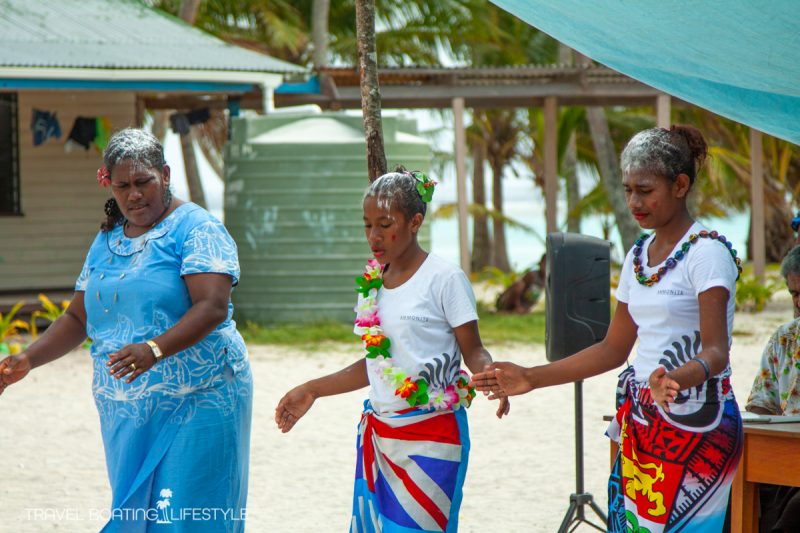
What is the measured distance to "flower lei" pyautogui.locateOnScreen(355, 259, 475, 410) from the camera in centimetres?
339

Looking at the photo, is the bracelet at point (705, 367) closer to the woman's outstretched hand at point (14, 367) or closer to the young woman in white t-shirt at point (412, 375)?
the young woman in white t-shirt at point (412, 375)

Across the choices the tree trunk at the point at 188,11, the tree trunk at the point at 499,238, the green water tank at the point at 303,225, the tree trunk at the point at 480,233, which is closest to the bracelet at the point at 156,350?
the green water tank at the point at 303,225

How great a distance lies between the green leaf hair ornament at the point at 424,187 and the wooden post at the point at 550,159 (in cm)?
1174

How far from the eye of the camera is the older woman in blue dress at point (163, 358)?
358 cm

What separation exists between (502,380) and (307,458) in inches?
168

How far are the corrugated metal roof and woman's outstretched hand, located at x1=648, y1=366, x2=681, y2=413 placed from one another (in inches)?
401

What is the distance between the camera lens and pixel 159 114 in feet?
71.7

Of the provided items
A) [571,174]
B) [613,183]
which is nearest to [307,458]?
[613,183]

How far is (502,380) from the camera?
3293 mm

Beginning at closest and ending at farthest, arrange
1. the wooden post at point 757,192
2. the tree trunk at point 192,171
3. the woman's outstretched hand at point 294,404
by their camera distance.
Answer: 1. the woman's outstretched hand at point 294,404
2. the wooden post at point 757,192
3. the tree trunk at point 192,171

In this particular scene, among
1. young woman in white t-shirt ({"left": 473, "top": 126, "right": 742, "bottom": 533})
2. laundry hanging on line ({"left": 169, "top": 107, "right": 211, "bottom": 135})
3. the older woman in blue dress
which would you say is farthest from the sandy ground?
laundry hanging on line ({"left": 169, "top": 107, "right": 211, "bottom": 135})

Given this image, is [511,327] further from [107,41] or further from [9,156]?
[9,156]

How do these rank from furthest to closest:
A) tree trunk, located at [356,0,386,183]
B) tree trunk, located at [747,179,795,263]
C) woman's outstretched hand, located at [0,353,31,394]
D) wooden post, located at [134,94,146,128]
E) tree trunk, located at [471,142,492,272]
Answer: tree trunk, located at [471,142,492,272]
tree trunk, located at [747,179,795,263]
wooden post, located at [134,94,146,128]
tree trunk, located at [356,0,386,183]
woman's outstretched hand, located at [0,353,31,394]

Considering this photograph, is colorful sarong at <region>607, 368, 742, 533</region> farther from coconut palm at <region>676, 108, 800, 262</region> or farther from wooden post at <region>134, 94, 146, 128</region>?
coconut palm at <region>676, 108, 800, 262</region>
